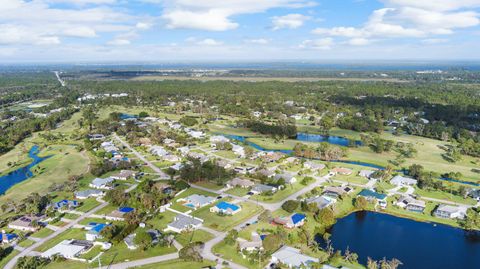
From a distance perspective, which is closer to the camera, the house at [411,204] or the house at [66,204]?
the house at [411,204]

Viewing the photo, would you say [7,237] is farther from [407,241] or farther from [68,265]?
[407,241]

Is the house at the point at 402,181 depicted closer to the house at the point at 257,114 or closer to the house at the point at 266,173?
the house at the point at 266,173

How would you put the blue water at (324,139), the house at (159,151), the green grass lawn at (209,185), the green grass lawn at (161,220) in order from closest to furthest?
the green grass lawn at (161,220)
the green grass lawn at (209,185)
the house at (159,151)
the blue water at (324,139)

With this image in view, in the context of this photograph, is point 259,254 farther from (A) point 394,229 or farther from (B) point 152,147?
(B) point 152,147

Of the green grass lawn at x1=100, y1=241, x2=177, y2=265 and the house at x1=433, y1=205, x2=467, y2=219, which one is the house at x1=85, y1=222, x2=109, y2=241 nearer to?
the green grass lawn at x1=100, y1=241, x2=177, y2=265

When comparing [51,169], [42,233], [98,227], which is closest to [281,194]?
[98,227]

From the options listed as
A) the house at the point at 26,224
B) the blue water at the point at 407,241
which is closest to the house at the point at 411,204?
the blue water at the point at 407,241

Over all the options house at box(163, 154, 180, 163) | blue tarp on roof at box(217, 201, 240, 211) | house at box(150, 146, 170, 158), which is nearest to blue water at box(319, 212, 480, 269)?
blue tarp on roof at box(217, 201, 240, 211)
